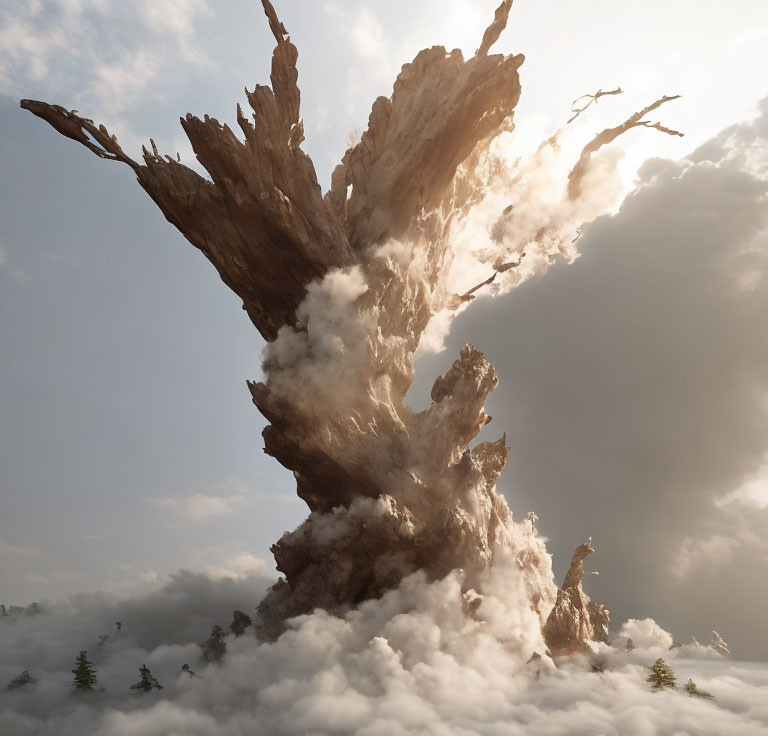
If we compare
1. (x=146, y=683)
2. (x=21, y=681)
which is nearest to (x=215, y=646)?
(x=146, y=683)

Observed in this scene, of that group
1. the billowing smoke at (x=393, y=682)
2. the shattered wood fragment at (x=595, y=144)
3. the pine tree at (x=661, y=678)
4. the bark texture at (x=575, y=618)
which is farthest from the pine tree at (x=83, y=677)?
the shattered wood fragment at (x=595, y=144)

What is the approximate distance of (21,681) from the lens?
89.5ft

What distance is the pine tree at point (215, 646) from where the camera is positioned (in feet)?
107

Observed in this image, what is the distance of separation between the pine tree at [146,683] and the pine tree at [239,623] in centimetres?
570

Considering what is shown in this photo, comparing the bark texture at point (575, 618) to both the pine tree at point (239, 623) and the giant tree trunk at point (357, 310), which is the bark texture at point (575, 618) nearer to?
the giant tree trunk at point (357, 310)

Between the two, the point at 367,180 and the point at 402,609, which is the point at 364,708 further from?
the point at 367,180

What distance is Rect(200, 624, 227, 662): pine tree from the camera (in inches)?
1287

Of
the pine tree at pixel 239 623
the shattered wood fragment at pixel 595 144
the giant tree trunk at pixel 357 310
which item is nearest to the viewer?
the giant tree trunk at pixel 357 310

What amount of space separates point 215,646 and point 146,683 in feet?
17.9

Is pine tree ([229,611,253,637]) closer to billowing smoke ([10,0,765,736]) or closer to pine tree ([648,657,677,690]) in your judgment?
billowing smoke ([10,0,765,736])


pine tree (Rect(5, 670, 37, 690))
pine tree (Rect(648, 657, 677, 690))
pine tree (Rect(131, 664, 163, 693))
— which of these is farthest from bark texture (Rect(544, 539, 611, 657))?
pine tree (Rect(5, 670, 37, 690))

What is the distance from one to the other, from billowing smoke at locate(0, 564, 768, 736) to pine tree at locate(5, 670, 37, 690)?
0.69 metres

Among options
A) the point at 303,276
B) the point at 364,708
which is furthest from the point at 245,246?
Result: the point at 364,708

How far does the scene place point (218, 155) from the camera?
31.6 m
